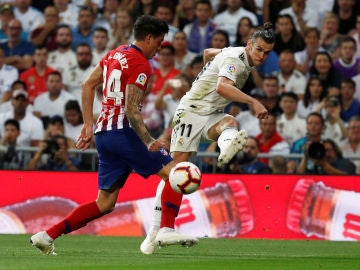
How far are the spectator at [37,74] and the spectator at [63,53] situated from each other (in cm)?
22

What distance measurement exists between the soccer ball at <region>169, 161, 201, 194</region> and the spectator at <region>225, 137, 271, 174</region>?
5094 millimetres

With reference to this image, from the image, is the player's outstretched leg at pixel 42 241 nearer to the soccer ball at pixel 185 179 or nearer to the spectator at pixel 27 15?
the soccer ball at pixel 185 179

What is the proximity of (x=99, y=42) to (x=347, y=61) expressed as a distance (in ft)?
14.6

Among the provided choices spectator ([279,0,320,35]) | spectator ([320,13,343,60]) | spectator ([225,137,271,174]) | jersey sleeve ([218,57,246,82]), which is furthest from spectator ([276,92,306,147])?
jersey sleeve ([218,57,246,82])

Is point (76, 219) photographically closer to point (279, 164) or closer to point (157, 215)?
point (157, 215)

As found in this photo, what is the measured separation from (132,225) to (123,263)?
16.2 feet

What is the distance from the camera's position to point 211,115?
1164 centimetres

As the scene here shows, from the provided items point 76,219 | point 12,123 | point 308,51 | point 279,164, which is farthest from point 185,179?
point 308,51

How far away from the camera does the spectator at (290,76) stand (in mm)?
17422

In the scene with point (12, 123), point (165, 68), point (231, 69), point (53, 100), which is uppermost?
point (231, 69)

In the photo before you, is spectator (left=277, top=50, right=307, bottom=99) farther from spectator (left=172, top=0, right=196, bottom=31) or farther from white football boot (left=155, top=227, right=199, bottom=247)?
white football boot (left=155, top=227, right=199, bottom=247)

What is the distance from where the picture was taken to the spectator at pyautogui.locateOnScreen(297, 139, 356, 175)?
14.9m

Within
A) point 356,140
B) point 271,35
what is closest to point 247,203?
point 356,140

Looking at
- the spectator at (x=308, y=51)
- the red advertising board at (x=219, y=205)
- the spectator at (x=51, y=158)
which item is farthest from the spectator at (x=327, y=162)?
the spectator at (x=51, y=158)
